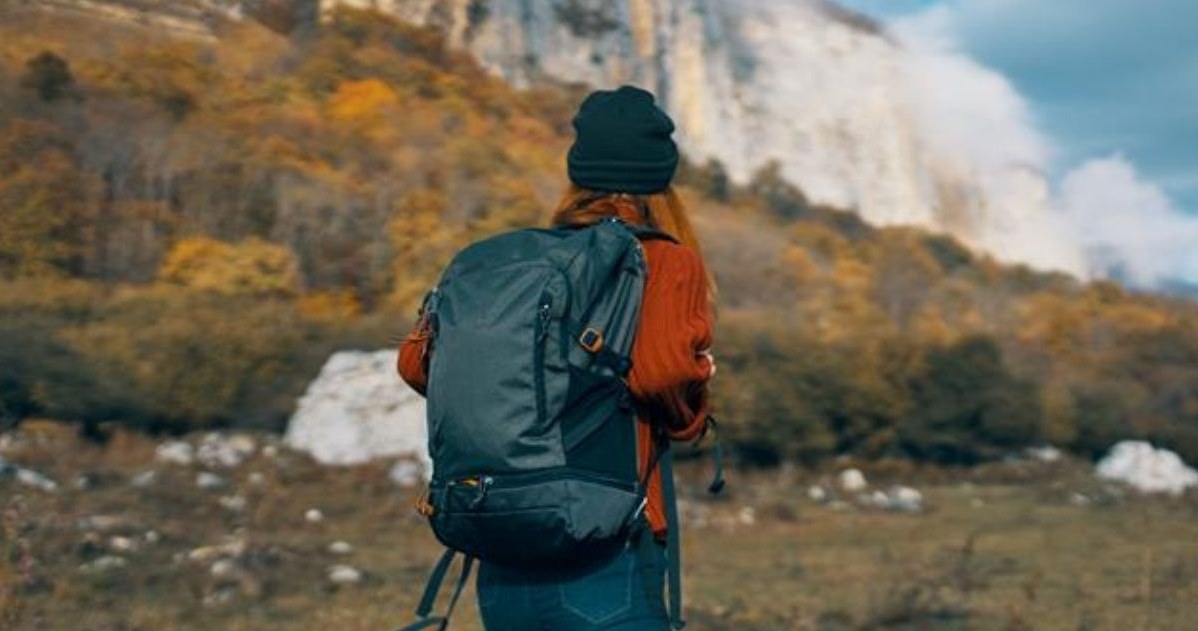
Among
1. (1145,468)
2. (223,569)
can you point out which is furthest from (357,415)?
(1145,468)

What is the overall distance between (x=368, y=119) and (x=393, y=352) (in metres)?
17.6

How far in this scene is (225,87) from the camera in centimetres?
3669

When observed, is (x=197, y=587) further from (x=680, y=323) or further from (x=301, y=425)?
(x=301, y=425)

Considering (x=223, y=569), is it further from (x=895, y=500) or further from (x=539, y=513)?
(x=895, y=500)

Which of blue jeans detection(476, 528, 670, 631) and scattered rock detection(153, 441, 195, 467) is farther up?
blue jeans detection(476, 528, 670, 631)

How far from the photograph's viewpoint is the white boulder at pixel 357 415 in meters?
21.6

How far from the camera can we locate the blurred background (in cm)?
1041

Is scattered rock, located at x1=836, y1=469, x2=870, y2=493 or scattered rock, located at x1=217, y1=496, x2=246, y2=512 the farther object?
scattered rock, located at x1=836, y1=469, x2=870, y2=493

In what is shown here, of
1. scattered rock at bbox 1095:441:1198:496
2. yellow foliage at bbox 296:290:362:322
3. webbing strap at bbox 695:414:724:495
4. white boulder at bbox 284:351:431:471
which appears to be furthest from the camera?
scattered rock at bbox 1095:441:1198:496

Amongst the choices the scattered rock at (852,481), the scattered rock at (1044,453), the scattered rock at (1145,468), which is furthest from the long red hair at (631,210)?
the scattered rock at (1044,453)

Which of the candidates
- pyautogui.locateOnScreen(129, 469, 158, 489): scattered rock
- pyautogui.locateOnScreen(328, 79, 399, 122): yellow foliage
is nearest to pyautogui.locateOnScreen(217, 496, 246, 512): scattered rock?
pyautogui.locateOnScreen(129, 469, 158, 489): scattered rock

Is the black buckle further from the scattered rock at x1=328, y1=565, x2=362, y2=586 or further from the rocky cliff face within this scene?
the rocky cliff face

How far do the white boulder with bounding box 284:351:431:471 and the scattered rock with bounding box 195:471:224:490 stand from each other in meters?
3.52

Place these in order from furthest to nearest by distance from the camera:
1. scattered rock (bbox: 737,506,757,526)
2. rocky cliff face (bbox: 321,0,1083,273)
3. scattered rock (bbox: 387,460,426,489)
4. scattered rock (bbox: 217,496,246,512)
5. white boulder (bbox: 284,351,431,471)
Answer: rocky cliff face (bbox: 321,0,1083,273)
white boulder (bbox: 284,351,431,471)
scattered rock (bbox: 387,460,426,489)
scattered rock (bbox: 737,506,757,526)
scattered rock (bbox: 217,496,246,512)
